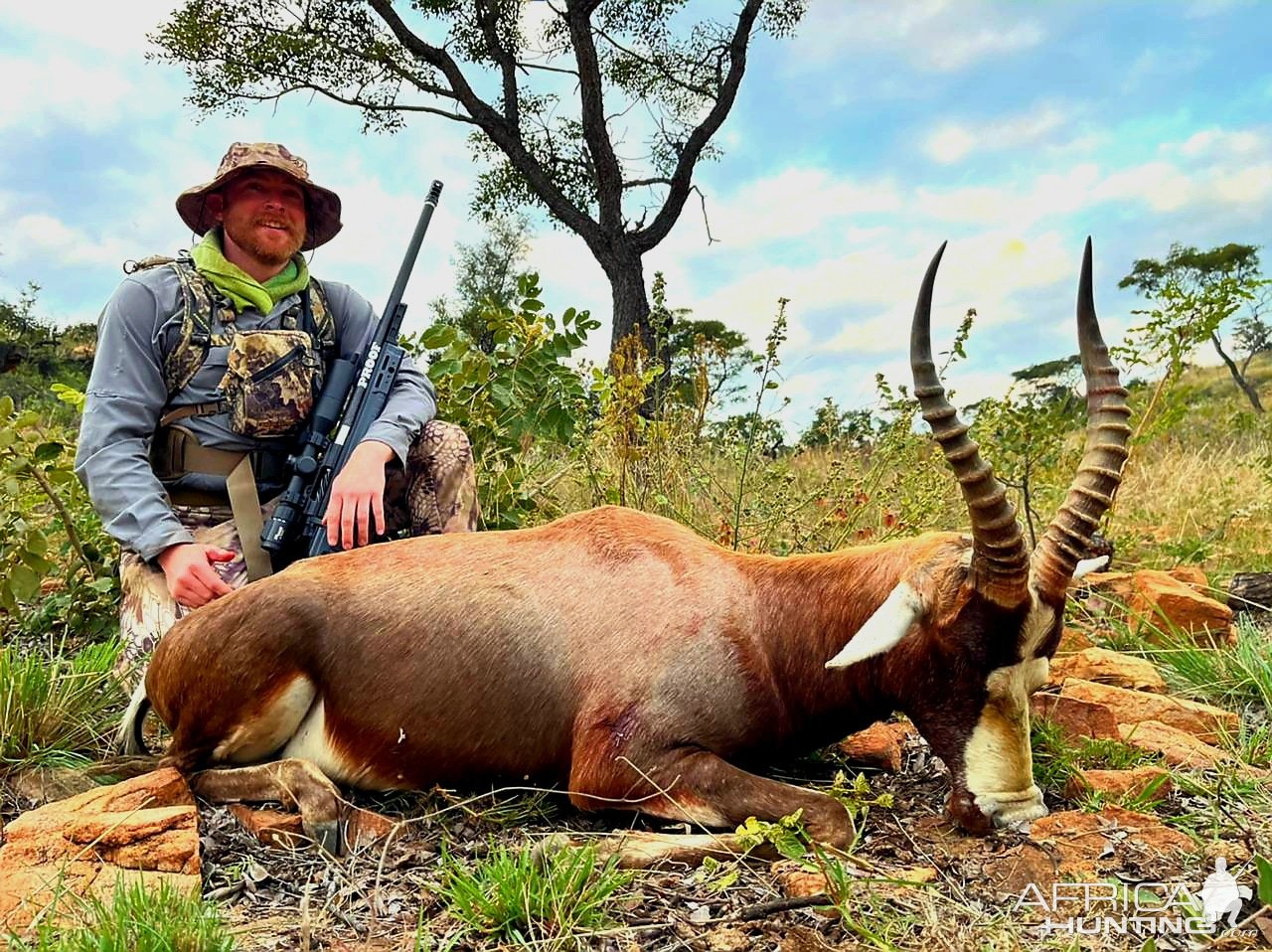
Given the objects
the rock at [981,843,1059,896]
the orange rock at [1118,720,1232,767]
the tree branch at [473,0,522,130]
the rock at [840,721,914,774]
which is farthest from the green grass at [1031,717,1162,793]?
the tree branch at [473,0,522,130]

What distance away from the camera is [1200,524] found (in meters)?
8.21

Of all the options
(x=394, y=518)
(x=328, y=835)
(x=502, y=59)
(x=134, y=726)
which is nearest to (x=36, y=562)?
(x=134, y=726)

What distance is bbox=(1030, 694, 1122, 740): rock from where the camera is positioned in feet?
12.1

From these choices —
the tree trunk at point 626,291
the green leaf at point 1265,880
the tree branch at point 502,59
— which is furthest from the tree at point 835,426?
the tree branch at point 502,59

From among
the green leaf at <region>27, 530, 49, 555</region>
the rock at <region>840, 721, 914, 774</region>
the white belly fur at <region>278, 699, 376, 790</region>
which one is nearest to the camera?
the white belly fur at <region>278, 699, 376, 790</region>

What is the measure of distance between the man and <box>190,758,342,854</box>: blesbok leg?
2.93 ft

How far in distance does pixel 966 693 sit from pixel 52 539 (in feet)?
18.3

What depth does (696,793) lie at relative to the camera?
303cm

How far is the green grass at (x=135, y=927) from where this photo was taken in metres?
2.13

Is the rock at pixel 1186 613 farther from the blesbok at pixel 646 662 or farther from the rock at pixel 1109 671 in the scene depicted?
the blesbok at pixel 646 662

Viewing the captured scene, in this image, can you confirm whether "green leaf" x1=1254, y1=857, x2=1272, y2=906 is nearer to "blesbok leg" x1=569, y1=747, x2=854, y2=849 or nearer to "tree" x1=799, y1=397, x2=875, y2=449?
"blesbok leg" x1=569, y1=747, x2=854, y2=849

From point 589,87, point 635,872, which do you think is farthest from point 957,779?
point 589,87

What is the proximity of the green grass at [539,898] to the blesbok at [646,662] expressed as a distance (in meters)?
0.52

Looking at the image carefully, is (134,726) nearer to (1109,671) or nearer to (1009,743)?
(1009,743)
